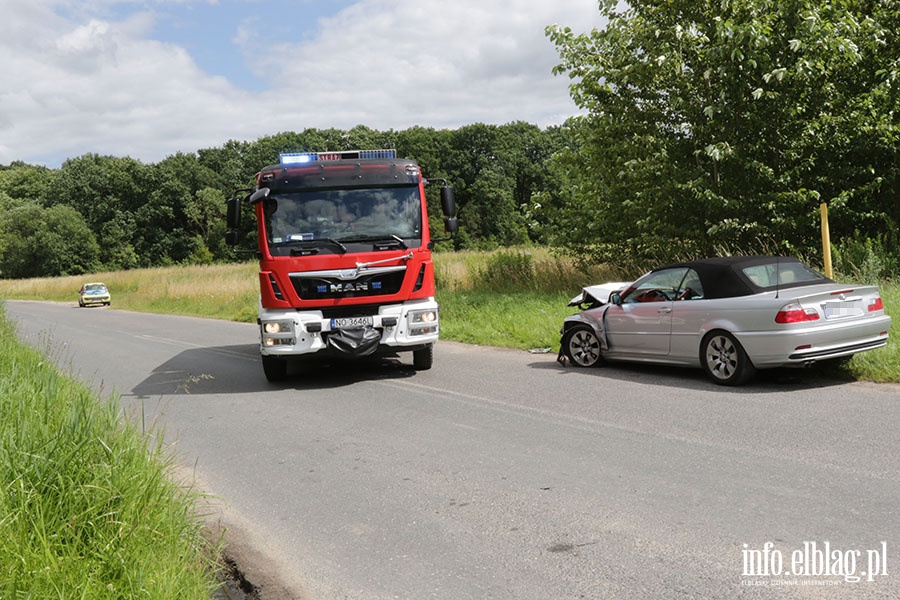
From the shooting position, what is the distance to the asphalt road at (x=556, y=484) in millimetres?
3922

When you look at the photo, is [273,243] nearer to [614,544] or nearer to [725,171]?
[614,544]

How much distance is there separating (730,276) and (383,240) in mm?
4472

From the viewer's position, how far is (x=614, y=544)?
4270 mm

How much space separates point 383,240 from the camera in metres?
10.5

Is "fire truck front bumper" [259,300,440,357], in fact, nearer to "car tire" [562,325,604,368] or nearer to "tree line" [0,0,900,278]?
"car tire" [562,325,604,368]

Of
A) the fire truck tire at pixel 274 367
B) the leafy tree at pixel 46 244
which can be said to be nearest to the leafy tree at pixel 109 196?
the leafy tree at pixel 46 244

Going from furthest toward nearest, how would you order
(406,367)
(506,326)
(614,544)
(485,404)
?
(506,326), (406,367), (485,404), (614,544)

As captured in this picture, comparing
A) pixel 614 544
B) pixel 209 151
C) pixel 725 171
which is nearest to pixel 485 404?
pixel 614 544

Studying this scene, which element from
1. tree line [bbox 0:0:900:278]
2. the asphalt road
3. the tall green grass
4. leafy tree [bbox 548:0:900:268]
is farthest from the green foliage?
the tall green grass

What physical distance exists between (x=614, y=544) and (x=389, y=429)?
3560 mm

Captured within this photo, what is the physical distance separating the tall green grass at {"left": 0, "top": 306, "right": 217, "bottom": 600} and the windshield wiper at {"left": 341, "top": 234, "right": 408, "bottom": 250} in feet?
18.6

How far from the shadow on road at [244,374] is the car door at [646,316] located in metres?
3.01

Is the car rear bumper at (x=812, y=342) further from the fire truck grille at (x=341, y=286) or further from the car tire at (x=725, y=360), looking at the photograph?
the fire truck grille at (x=341, y=286)

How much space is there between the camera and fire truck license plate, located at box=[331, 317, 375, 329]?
10227mm
